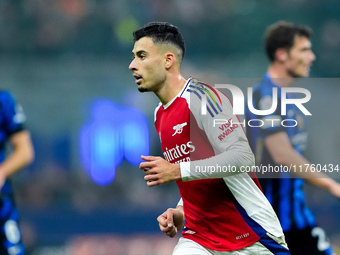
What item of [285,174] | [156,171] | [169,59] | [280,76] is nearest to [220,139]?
[156,171]

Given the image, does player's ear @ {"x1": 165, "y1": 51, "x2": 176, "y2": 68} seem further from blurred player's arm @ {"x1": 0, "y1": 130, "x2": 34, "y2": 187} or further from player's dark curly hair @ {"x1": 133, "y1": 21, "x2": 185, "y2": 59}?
blurred player's arm @ {"x1": 0, "y1": 130, "x2": 34, "y2": 187}

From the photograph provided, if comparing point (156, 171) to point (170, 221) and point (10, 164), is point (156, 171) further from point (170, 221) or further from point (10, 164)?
point (10, 164)

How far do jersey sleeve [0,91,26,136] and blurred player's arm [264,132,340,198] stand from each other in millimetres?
2119

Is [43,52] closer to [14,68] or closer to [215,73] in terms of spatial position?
[14,68]

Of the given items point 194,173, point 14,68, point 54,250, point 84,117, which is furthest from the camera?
point 14,68

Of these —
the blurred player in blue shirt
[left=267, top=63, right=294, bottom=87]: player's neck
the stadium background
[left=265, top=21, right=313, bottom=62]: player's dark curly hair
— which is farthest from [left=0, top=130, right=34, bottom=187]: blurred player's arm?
the stadium background

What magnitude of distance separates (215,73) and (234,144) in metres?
10.1

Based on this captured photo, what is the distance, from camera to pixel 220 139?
322cm

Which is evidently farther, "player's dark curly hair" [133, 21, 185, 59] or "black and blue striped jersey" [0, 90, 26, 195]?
"black and blue striped jersey" [0, 90, 26, 195]

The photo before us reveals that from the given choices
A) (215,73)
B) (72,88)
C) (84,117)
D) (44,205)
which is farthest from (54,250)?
(215,73)

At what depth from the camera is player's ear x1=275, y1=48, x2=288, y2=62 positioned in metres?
5.47

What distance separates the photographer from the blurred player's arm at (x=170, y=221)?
3.41m

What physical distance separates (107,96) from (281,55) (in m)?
7.79

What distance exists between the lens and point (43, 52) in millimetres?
13969
